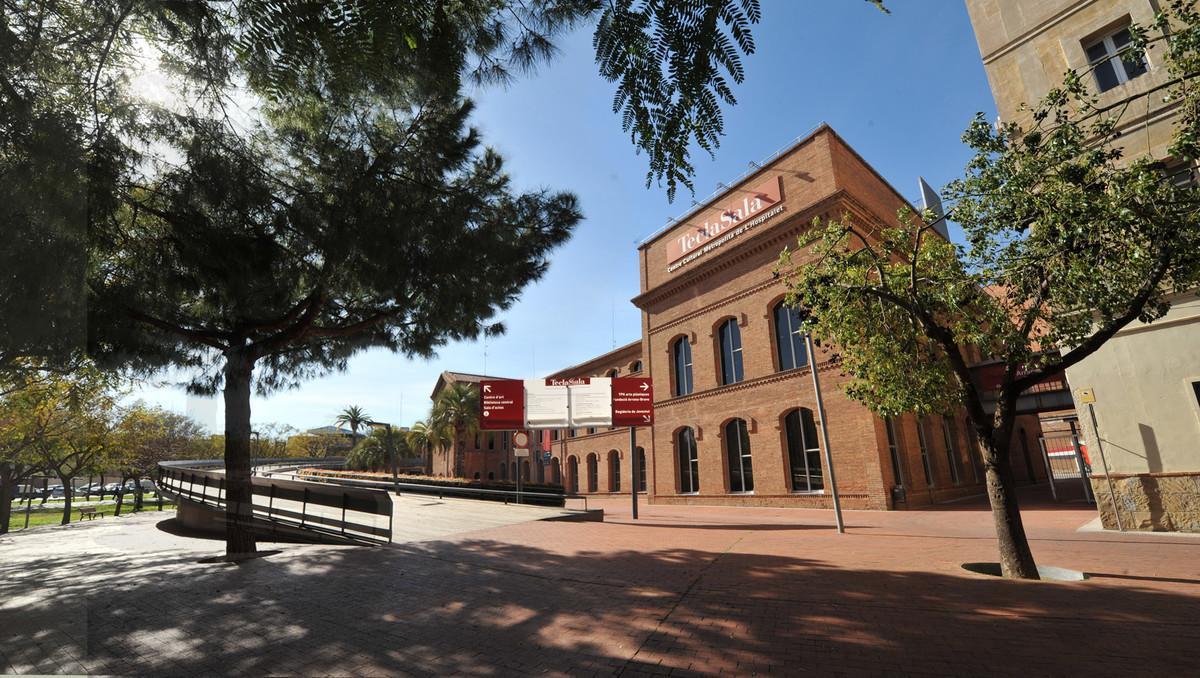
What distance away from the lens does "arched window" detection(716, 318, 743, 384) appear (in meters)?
20.4

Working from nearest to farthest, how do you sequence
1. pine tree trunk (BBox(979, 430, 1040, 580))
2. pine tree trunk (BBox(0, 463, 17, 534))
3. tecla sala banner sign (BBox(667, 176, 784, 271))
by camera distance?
pine tree trunk (BBox(979, 430, 1040, 580)) → pine tree trunk (BBox(0, 463, 17, 534)) → tecla sala banner sign (BBox(667, 176, 784, 271))

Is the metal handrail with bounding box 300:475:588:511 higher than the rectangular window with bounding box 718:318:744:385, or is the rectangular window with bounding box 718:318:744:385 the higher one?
the rectangular window with bounding box 718:318:744:385

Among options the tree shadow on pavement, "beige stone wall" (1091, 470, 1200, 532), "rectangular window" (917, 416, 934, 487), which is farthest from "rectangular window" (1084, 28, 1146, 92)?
the tree shadow on pavement

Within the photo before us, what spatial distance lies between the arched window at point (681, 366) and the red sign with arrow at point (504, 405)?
7663 mm

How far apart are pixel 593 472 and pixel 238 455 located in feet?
86.6

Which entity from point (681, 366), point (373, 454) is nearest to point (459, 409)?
point (373, 454)

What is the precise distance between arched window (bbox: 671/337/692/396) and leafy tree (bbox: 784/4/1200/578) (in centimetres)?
1412

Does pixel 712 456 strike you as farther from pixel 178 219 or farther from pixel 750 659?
pixel 178 219

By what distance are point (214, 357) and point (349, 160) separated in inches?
250

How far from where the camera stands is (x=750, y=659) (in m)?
3.89

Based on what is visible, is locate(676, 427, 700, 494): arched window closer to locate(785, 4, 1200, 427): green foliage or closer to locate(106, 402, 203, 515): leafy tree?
locate(785, 4, 1200, 427): green foliage

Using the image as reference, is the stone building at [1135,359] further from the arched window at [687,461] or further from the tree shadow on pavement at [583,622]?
the arched window at [687,461]

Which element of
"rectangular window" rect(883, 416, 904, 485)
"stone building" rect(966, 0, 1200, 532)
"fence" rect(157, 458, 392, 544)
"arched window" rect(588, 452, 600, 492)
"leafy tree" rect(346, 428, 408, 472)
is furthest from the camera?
"leafy tree" rect(346, 428, 408, 472)

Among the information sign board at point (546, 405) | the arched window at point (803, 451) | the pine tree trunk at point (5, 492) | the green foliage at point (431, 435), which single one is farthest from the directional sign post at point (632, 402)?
the green foliage at point (431, 435)
